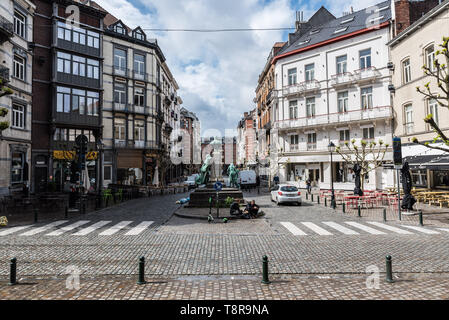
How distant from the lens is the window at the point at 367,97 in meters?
28.0

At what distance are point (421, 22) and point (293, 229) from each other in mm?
20203

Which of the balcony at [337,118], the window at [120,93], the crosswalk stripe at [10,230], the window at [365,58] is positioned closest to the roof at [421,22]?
the window at [365,58]

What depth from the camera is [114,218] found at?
14.6 meters

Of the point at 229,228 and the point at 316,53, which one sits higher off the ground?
the point at 316,53

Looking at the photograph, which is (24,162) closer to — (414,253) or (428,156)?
(414,253)

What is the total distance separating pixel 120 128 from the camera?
32719 millimetres

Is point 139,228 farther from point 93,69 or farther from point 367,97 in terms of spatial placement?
point 367,97

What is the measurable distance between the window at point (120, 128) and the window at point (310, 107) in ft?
72.4

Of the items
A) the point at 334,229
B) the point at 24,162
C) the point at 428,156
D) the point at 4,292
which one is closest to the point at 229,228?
the point at 334,229

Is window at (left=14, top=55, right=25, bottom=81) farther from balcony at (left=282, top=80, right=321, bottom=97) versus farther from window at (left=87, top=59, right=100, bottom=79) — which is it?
balcony at (left=282, top=80, right=321, bottom=97)

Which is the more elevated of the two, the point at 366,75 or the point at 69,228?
the point at 366,75

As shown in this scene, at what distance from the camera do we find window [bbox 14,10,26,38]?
22244 mm

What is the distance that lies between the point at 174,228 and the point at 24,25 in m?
23.9

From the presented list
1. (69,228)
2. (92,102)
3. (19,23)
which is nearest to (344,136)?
(69,228)
